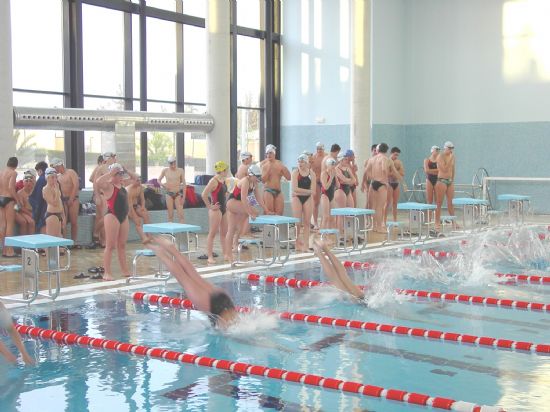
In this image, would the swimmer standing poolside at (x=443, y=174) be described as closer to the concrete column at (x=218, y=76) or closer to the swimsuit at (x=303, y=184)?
the swimsuit at (x=303, y=184)

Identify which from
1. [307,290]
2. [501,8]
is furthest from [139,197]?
[501,8]

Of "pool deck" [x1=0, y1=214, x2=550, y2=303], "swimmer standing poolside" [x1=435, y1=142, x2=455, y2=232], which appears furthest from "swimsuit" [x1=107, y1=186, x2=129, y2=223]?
"swimmer standing poolside" [x1=435, y1=142, x2=455, y2=232]

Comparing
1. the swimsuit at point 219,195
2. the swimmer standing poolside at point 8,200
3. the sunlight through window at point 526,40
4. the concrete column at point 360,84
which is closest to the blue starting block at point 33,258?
the swimsuit at point 219,195

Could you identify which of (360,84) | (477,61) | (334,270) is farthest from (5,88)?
(477,61)

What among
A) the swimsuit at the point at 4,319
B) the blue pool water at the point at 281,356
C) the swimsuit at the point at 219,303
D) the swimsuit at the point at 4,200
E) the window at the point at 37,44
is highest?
the window at the point at 37,44

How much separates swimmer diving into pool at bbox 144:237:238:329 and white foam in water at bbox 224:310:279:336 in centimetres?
7

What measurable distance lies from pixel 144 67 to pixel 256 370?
13.4 metres

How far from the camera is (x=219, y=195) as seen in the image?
33.3 feet

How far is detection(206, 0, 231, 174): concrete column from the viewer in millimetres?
15852

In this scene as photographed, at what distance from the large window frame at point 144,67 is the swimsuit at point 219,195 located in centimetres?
710

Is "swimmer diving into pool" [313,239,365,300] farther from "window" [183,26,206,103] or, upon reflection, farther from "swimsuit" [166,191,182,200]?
"window" [183,26,206,103]

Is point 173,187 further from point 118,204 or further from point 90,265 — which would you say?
point 118,204

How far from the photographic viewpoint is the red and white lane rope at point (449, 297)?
784cm

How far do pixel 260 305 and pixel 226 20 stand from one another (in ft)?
31.2
